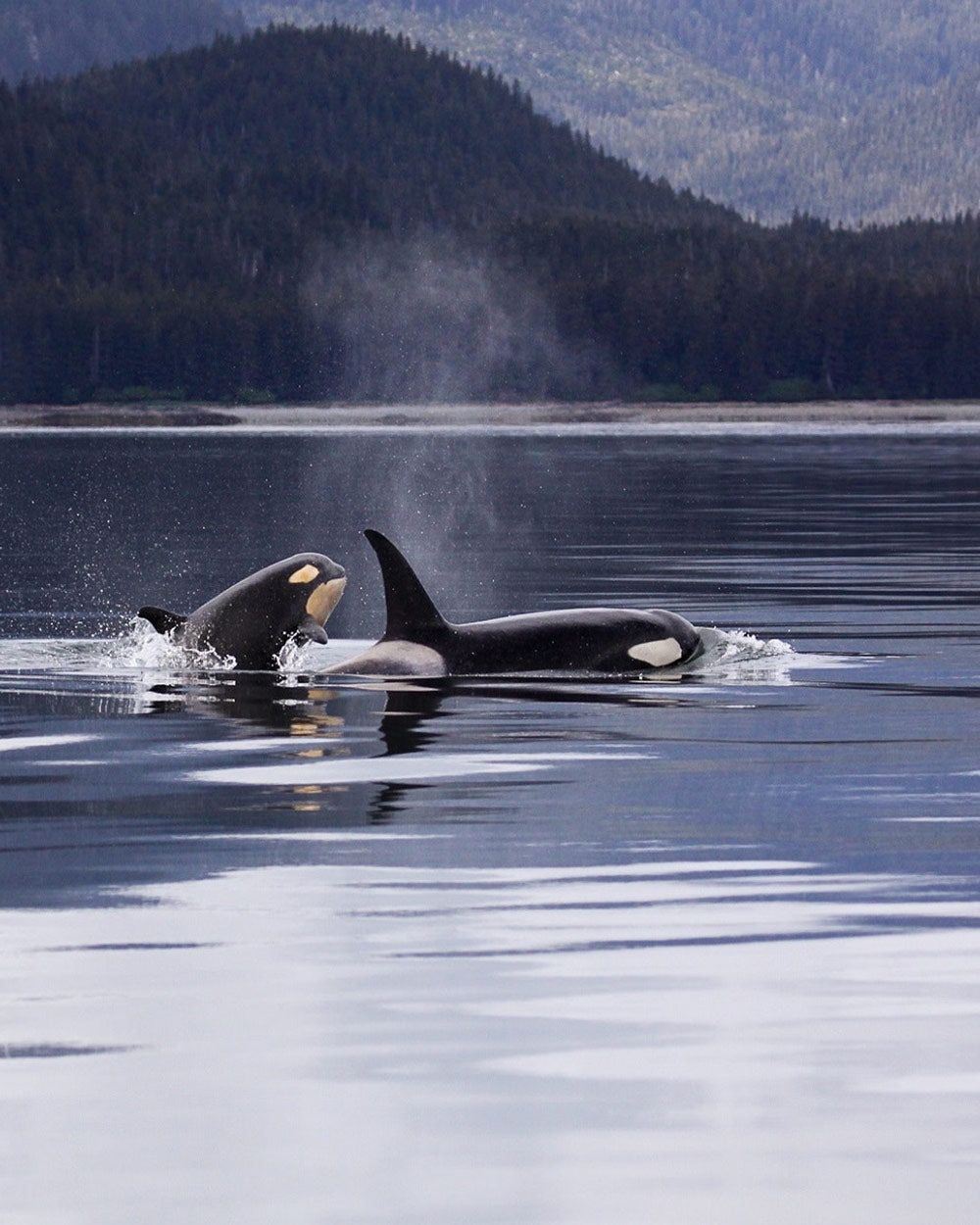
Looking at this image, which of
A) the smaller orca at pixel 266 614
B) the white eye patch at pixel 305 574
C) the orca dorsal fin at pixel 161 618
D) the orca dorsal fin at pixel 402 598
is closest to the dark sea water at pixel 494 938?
the smaller orca at pixel 266 614

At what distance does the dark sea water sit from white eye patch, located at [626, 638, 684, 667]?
0.84 ft

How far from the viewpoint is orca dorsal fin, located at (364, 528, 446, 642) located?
20.5 meters

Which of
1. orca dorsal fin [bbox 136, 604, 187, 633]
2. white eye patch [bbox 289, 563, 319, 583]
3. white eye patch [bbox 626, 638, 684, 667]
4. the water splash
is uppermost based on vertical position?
white eye patch [bbox 289, 563, 319, 583]

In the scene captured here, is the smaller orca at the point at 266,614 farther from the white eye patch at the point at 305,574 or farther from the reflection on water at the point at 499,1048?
the reflection on water at the point at 499,1048

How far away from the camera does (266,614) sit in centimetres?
2216

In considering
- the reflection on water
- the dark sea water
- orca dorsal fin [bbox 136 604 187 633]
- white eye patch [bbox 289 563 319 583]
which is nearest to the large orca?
the dark sea water

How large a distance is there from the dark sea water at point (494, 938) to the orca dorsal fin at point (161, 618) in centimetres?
52

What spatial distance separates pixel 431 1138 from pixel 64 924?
3.62 meters

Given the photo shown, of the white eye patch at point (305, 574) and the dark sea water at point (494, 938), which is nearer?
the dark sea water at point (494, 938)

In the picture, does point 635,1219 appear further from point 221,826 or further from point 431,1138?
point 221,826

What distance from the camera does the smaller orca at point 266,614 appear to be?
21.7 m

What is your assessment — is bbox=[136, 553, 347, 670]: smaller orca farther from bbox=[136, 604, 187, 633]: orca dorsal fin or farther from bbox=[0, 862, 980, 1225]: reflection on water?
bbox=[0, 862, 980, 1225]: reflection on water

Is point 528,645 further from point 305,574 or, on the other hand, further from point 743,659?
point 743,659

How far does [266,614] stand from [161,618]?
2.84 ft
